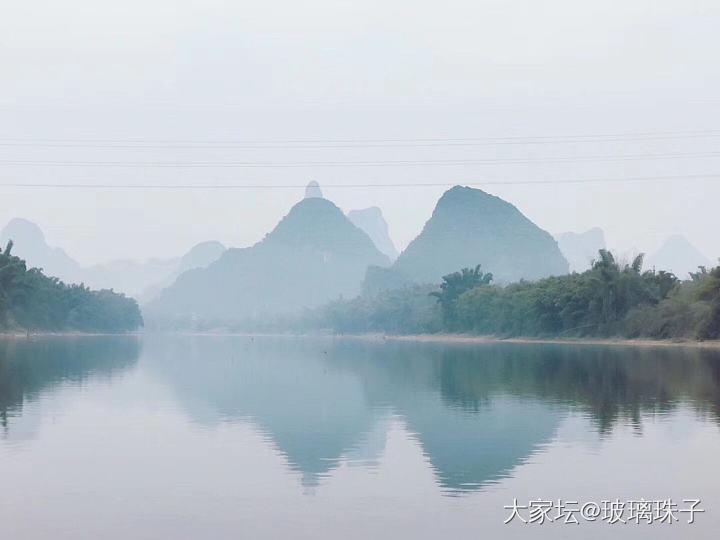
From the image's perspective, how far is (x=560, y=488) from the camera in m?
13.7

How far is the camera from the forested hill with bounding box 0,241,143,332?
330ft

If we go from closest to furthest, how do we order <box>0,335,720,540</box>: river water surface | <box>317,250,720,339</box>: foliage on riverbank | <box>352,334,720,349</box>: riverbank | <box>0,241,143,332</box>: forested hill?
<box>0,335,720,540</box>: river water surface, <box>352,334,720,349</box>: riverbank, <box>317,250,720,339</box>: foliage on riverbank, <box>0,241,143,332</box>: forested hill

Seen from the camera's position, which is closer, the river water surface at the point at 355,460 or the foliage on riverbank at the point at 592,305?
the river water surface at the point at 355,460

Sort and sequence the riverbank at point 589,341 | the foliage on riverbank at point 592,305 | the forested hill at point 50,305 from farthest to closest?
the forested hill at point 50,305, the foliage on riverbank at point 592,305, the riverbank at point 589,341

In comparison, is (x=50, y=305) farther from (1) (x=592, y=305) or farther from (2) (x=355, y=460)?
(2) (x=355, y=460)

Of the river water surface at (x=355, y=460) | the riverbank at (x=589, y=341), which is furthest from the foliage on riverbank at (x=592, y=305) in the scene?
the river water surface at (x=355, y=460)

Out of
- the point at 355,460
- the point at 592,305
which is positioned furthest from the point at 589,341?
the point at 355,460

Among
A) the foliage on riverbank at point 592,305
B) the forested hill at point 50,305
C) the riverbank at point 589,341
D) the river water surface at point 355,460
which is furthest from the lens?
the forested hill at point 50,305

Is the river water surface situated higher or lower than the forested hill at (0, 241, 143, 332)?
lower

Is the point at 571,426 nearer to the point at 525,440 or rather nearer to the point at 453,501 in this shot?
the point at 525,440

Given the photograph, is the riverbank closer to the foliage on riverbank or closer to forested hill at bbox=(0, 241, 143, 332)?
the foliage on riverbank

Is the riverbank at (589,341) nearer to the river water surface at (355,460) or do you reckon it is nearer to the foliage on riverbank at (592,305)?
the foliage on riverbank at (592,305)

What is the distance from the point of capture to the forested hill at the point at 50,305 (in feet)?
330

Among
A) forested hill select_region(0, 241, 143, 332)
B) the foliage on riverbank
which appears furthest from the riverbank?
forested hill select_region(0, 241, 143, 332)
